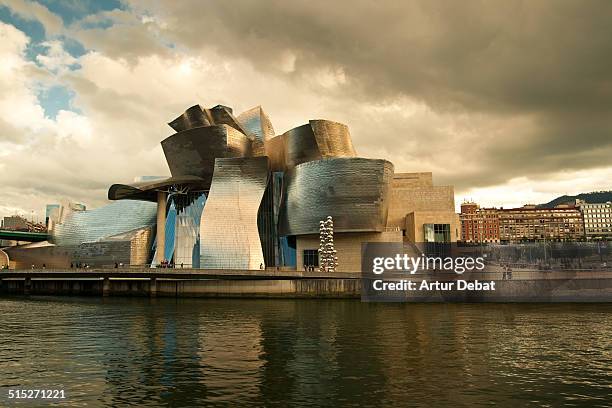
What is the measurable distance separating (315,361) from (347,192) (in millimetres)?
38243

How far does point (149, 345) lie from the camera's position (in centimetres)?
1888

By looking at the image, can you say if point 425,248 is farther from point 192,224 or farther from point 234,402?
point 234,402

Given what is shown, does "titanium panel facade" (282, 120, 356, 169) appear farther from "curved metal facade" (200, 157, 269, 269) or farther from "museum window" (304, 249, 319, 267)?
"museum window" (304, 249, 319, 267)

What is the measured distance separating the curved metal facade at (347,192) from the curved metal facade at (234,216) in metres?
5.82

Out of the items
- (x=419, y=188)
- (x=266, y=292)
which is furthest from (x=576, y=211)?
(x=266, y=292)

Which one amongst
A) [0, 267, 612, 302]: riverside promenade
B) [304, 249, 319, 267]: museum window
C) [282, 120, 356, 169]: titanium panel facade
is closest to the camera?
[0, 267, 612, 302]: riverside promenade

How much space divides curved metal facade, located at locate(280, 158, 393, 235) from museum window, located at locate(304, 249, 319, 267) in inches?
150

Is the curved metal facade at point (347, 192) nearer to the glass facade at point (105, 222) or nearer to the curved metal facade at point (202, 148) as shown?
the curved metal facade at point (202, 148)

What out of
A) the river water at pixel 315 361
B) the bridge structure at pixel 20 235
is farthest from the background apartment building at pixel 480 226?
the river water at pixel 315 361

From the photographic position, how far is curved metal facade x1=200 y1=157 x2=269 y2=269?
55125 mm

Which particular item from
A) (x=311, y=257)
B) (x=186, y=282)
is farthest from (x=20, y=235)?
(x=311, y=257)

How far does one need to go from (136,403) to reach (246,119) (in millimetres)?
56489

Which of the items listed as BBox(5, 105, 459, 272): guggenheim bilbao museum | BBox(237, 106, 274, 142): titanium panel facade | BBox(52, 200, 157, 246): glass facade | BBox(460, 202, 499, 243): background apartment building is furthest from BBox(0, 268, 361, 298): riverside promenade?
BBox(460, 202, 499, 243): background apartment building

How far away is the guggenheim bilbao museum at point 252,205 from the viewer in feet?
177
